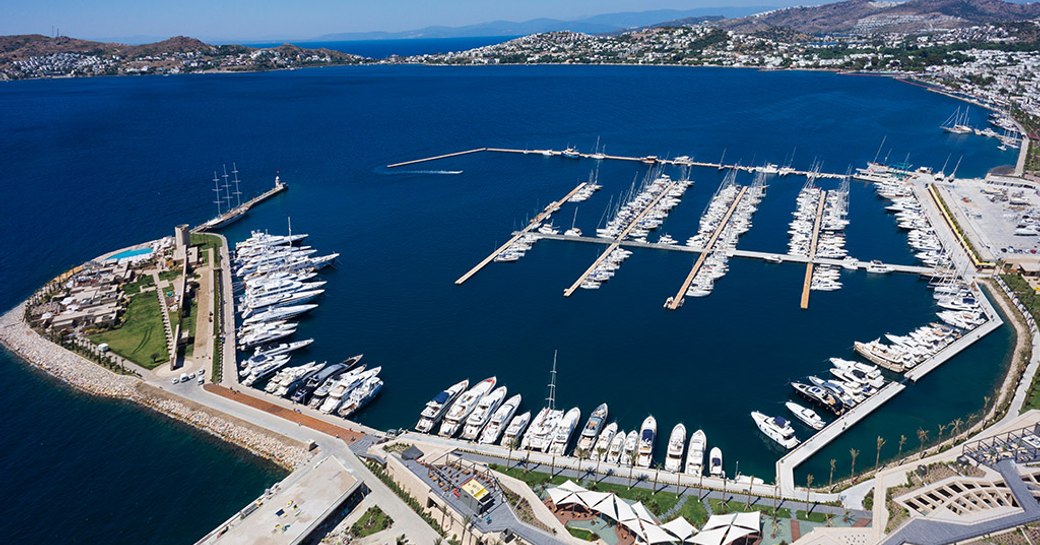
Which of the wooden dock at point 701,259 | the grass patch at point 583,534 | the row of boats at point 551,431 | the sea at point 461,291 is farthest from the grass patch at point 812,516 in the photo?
the wooden dock at point 701,259

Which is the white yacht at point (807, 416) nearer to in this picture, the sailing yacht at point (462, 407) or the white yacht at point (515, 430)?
the white yacht at point (515, 430)

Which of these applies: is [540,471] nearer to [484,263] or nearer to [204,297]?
[484,263]

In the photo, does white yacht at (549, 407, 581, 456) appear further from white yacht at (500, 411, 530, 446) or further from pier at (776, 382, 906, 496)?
pier at (776, 382, 906, 496)

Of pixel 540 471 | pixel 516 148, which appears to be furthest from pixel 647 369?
pixel 516 148

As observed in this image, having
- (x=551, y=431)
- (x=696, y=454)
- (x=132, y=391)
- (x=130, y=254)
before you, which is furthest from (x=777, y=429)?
(x=130, y=254)

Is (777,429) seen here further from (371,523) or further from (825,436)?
(371,523)

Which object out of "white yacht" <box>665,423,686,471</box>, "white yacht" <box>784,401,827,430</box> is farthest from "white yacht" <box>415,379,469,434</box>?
"white yacht" <box>784,401,827,430</box>
